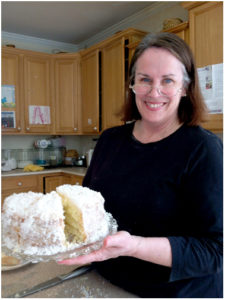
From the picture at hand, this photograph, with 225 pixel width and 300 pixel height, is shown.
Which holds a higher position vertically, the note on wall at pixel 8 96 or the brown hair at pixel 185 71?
the note on wall at pixel 8 96

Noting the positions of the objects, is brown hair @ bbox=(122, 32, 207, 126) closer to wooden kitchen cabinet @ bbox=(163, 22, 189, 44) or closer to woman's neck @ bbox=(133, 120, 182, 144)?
woman's neck @ bbox=(133, 120, 182, 144)

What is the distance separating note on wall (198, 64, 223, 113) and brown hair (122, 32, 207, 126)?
972mm

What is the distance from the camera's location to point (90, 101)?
3.50 metres

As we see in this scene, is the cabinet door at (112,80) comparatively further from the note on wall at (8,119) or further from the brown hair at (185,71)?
the brown hair at (185,71)

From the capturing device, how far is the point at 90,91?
3.49 meters

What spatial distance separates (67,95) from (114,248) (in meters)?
3.29

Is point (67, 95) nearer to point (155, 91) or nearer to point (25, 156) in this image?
point (25, 156)

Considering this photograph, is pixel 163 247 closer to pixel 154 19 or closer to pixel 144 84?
pixel 144 84

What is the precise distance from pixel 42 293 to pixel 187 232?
19.1 inches

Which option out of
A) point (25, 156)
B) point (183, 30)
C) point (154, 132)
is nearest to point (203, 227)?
point (154, 132)

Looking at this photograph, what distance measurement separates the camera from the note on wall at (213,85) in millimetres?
1931

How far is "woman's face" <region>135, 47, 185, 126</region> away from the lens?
0.94 meters

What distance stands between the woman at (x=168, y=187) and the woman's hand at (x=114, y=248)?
0.13 feet

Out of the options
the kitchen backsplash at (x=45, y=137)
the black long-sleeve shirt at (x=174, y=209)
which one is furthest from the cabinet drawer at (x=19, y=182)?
the black long-sleeve shirt at (x=174, y=209)
